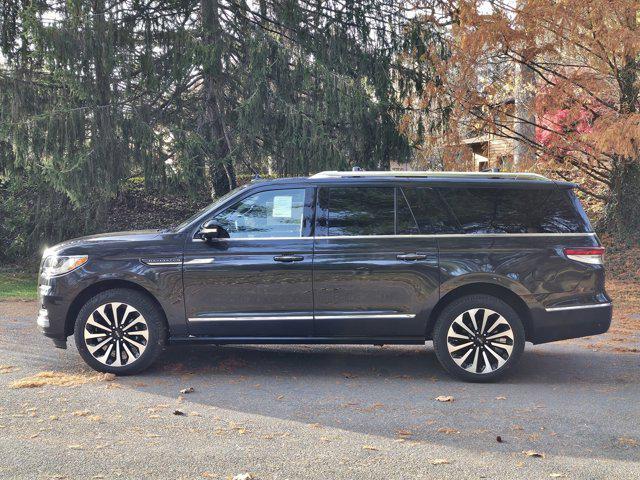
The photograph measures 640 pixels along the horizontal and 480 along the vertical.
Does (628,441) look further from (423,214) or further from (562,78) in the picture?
(562,78)

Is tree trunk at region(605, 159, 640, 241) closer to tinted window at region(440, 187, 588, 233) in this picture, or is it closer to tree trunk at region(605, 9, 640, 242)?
tree trunk at region(605, 9, 640, 242)

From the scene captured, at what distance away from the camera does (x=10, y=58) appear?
49.1 feet

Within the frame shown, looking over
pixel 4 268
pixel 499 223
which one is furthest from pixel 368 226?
pixel 4 268

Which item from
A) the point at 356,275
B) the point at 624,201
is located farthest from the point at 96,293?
the point at 624,201

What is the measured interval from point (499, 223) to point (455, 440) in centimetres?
261

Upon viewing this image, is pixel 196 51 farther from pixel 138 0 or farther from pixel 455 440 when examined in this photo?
pixel 455 440

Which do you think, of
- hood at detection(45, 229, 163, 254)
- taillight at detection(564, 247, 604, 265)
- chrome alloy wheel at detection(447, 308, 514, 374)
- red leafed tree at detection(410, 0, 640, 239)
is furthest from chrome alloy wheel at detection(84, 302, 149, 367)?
red leafed tree at detection(410, 0, 640, 239)

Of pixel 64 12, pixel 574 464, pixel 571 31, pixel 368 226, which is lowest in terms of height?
pixel 574 464

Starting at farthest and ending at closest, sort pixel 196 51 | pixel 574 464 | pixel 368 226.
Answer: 1. pixel 196 51
2. pixel 368 226
3. pixel 574 464

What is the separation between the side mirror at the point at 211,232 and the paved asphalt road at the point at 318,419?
1.34m

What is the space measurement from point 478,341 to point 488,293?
49 centimetres

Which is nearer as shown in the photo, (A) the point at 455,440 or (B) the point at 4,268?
(A) the point at 455,440

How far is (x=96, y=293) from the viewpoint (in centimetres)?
702

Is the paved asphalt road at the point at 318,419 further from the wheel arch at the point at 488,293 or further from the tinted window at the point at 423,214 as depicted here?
the tinted window at the point at 423,214
